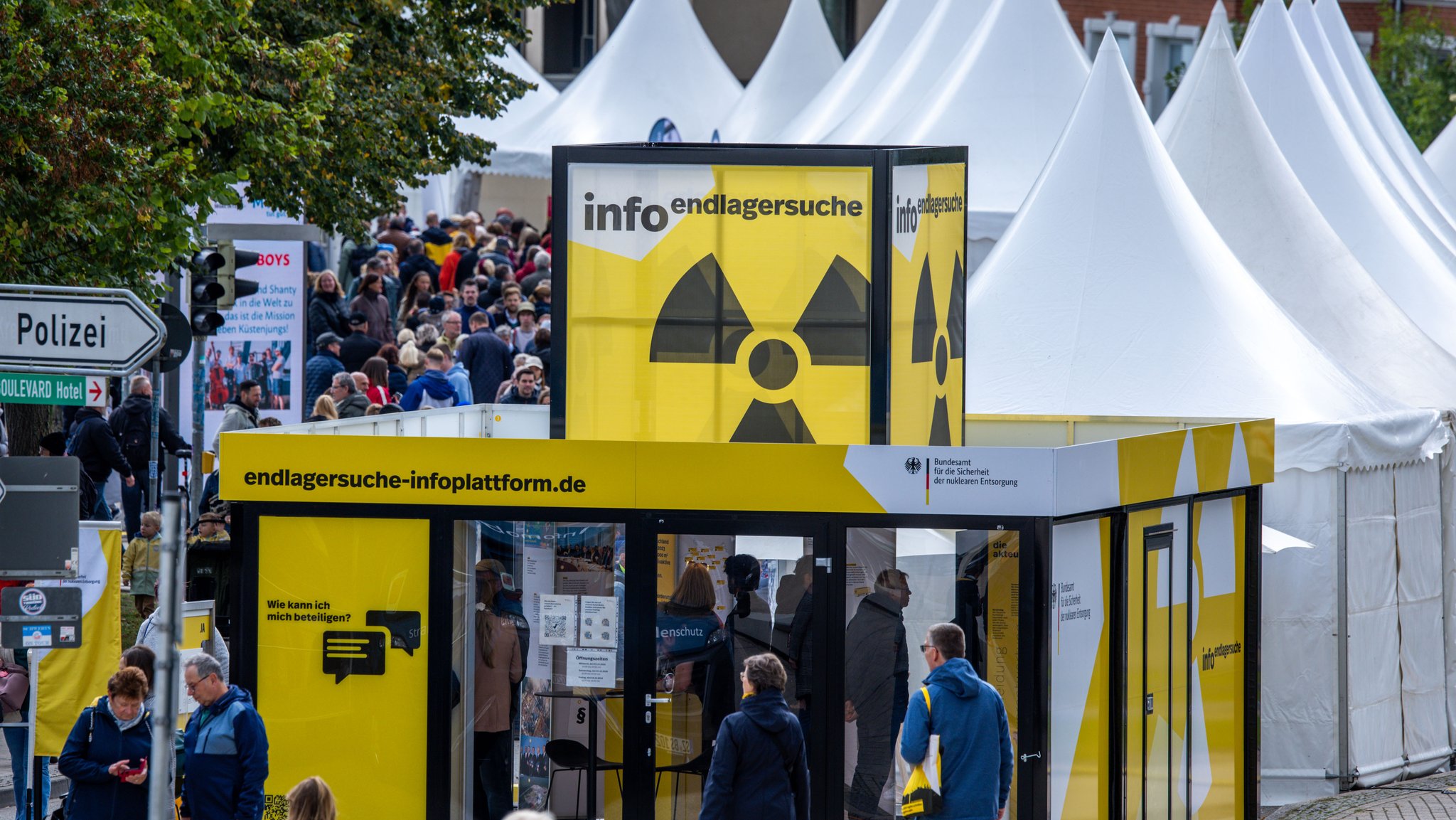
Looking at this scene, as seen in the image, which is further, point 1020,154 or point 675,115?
point 675,115

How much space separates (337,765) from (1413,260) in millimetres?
13249

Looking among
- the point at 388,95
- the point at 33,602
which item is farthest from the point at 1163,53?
the point at 33,602

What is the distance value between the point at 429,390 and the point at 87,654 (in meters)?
6.27

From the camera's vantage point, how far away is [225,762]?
8336 mm

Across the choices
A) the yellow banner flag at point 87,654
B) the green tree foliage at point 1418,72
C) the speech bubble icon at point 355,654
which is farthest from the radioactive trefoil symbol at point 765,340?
the green tree foliage at point 1418,72

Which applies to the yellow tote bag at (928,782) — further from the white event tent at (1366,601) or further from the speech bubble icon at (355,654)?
the white event tent at (1366,601)

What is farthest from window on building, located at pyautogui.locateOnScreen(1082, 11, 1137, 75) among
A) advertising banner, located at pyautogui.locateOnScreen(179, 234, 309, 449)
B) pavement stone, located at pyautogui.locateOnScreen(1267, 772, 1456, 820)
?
pavement stone, located at pyautogui.locateOnScreen(1267, 772, 1456, 820)

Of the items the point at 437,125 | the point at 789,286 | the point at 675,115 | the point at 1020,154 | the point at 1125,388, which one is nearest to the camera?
the point at 789,286

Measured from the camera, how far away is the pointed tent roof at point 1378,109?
23906 mm

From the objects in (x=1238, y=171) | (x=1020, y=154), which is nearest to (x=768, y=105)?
(x=1020, y=154)

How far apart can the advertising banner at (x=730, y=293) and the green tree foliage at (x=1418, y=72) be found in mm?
36342

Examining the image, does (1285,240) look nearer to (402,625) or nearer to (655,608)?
(655,608)

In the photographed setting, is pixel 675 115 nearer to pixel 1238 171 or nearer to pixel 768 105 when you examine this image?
pixel 768 105

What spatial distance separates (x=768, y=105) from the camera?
93.8 ft
